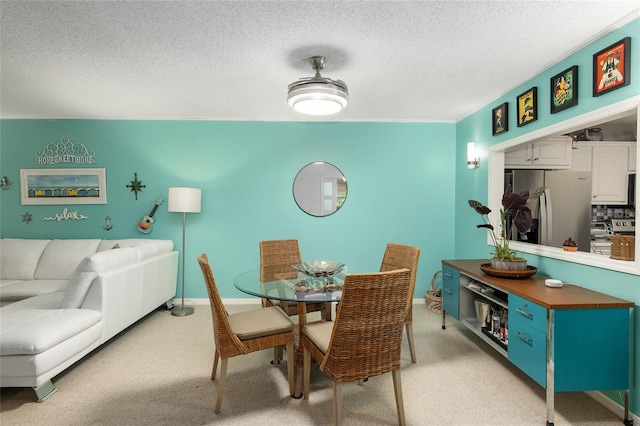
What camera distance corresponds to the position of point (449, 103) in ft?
11.8

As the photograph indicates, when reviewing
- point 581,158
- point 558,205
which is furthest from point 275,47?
point 581,158

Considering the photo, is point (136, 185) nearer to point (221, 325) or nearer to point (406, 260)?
point (221, 325)

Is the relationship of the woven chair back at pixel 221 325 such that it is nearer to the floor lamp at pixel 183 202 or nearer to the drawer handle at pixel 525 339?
the drawer handle at pixel 525 339

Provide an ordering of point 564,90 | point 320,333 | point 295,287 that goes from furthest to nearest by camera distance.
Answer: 1. point 564,90
2. point 295,287
3. point 320,333

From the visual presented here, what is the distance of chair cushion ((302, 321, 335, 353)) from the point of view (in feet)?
6.08

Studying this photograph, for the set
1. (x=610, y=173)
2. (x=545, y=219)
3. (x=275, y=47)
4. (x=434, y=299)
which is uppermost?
(x=275, y=47)

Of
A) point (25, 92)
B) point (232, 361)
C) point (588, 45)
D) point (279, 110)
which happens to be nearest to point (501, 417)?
point (232, 361)

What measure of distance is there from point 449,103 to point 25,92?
4340 millimetres

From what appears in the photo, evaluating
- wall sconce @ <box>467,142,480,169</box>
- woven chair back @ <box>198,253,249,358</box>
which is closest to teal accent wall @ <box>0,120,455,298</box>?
wall sconce @ <box>467,142,480,169</box>

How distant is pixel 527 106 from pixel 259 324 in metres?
2.78

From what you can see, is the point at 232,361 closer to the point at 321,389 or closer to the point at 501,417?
the point at 321,389

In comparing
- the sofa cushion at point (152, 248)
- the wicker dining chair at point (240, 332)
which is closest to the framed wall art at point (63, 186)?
the sofa cushion at point (152, 248)

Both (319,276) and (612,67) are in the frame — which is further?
(319,276)

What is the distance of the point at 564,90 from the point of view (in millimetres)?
2375
